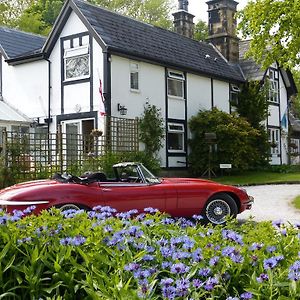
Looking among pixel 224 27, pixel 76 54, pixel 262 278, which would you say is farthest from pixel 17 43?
pixel 262 278

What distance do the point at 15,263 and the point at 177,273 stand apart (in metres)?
1.18

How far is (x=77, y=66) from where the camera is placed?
2038 cm

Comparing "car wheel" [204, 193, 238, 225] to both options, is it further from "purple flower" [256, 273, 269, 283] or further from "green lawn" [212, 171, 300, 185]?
"green lawn" [212, 171, 300, 185]

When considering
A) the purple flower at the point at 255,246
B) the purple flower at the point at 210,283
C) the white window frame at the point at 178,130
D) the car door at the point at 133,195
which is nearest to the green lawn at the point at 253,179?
the white window frame at the point at 178,130

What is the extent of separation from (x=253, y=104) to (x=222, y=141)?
4.77 metres

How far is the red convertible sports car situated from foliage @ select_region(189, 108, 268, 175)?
12.9 meters

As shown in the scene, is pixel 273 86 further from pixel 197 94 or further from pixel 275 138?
pixel 197 94

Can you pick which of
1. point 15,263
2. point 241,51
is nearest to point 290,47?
point 241,51

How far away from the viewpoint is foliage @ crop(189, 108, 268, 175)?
22.1 meters

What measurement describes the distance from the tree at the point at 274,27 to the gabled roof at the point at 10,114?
9.90 metres

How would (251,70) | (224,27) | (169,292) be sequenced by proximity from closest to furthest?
(169,292)
(251,70)
(224,27)

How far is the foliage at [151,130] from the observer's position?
66.3 feet

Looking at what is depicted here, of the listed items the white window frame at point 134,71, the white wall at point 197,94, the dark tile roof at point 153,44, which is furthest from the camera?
the white wall at point 197,94

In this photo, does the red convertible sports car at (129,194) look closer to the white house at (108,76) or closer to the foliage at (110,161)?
the foliage at (110,161)
